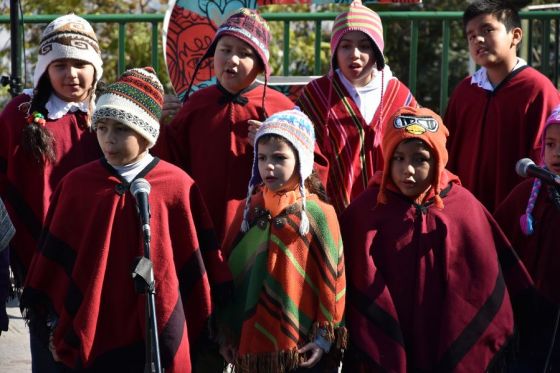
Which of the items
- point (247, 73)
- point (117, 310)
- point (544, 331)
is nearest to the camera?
point (117, 310)

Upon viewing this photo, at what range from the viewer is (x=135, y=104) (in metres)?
5.53

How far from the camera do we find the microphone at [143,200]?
469 cm

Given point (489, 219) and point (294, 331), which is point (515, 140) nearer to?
point (489, 219)

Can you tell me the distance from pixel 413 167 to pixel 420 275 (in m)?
0.49

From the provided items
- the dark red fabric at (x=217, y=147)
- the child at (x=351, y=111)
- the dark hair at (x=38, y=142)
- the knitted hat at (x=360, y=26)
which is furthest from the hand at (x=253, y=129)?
the dark hair at (x=38, y=142)

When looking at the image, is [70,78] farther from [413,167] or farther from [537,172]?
[537,172]

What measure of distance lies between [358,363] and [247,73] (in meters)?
Result: 1.66

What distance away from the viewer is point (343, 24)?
259 inches

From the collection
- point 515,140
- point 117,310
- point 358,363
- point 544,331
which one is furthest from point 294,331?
point 515,140

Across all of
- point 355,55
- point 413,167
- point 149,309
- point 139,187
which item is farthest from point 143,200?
point 355,55

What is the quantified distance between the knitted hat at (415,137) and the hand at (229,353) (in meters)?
0.94

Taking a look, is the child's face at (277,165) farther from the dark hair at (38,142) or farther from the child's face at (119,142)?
the dark hair at (38,142)

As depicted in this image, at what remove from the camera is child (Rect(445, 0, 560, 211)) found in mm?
6570

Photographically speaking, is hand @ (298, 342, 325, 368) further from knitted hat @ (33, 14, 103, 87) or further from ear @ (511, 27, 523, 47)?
ear @ (511, 27, 523, 47)
